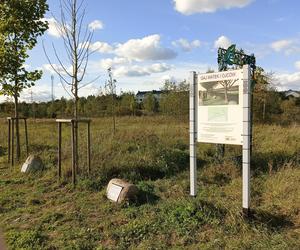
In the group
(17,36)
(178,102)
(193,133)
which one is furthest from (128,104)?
(193,133)

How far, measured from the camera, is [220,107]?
5809 millimetres

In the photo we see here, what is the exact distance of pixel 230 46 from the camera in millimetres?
8484

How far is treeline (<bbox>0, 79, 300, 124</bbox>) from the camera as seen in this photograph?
29.7 m

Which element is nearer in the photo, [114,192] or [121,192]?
[121,192]

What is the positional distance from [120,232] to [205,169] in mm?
3416

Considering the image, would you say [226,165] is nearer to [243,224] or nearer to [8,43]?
[243,224]

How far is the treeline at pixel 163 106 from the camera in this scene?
29.7m

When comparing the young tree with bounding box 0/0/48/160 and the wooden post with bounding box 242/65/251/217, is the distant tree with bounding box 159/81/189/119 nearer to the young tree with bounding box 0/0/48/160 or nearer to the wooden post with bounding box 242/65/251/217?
the young tree with bounding box 0/0/48/160

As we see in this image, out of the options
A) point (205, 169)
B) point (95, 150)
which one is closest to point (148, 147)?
point (95, 150)

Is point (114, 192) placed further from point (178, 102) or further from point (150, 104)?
point (150, 104)

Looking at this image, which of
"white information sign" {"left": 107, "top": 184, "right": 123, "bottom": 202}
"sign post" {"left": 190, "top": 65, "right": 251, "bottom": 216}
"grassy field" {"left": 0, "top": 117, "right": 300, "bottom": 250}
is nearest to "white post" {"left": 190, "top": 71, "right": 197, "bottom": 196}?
"sign post" {"left": 190, "top": 65, "right": 251, "bottom": 216}

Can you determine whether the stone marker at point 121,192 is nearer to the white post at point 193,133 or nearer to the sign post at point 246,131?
the white post at point 193,133

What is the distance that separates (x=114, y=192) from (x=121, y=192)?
8.6 inches

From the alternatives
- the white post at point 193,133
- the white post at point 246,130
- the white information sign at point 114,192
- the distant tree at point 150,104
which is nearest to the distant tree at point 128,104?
the distant tree at point 150,104
